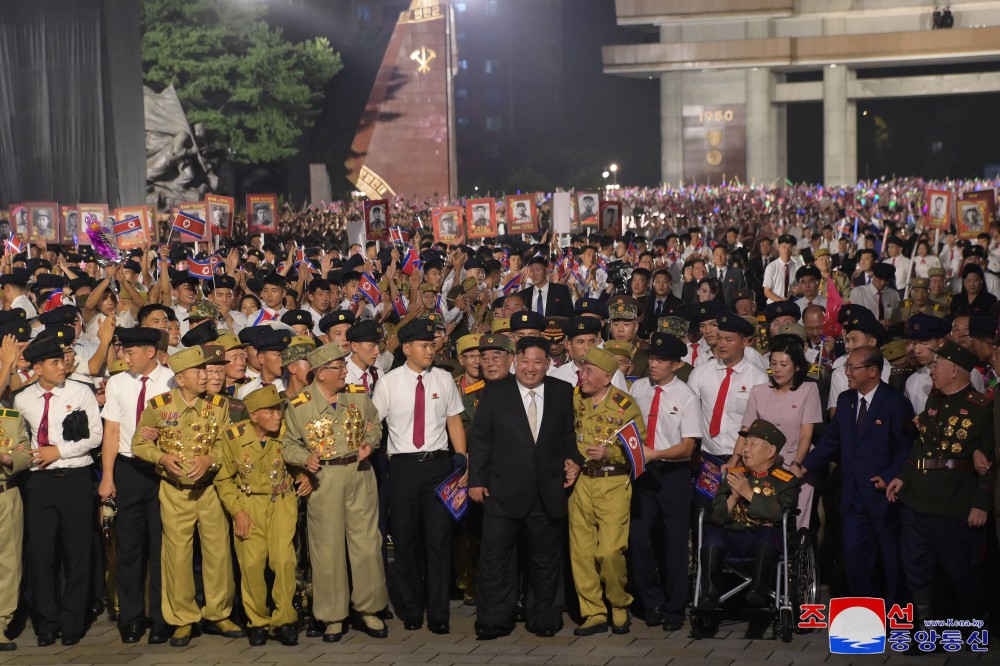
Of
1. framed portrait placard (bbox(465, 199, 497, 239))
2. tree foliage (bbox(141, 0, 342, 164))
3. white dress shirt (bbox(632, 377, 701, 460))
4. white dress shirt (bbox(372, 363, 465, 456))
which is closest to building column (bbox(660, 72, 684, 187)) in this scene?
tree foliage (bbox(141, 0, 342, 164))

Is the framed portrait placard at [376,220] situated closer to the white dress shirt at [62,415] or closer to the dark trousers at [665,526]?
the white dress shirt at [62,415]

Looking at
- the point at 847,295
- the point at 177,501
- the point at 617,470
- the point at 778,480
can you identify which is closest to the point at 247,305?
the point at 177,501

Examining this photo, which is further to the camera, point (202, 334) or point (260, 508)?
point (202, 334)

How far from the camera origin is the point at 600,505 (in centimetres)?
862

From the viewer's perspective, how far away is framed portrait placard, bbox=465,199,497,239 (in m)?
20.9

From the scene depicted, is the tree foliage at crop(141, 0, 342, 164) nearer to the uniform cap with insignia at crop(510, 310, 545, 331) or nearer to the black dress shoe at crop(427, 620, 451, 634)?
the uniform cap with insignia at crop(510, 310, 545, 331)

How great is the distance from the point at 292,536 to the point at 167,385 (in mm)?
1329

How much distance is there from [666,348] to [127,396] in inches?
141

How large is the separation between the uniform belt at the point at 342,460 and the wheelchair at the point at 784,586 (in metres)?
2.24

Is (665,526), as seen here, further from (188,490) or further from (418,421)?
(188,490)

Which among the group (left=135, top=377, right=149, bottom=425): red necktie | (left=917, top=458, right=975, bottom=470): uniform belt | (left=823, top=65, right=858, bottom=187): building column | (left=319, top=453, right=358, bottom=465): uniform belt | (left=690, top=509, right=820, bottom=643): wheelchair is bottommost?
(left=690, top=509, right=820, bottom=643): wheelchair

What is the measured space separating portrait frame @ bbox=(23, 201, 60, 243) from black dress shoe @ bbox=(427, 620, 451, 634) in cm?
1348

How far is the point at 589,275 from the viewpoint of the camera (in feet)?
58.2

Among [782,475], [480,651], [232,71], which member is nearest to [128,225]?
[480,651]
